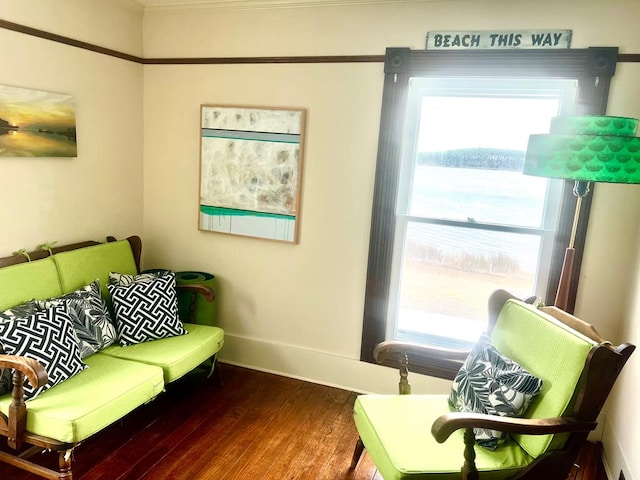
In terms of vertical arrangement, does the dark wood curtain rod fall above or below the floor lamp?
above

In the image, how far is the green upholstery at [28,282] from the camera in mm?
2266

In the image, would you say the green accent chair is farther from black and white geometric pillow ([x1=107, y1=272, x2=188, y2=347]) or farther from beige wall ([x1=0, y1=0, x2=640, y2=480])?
black and white geometric pillow ([x1=107, y1=272, x2=188, y2=347])

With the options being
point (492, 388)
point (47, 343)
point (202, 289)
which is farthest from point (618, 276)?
point (47, 343)

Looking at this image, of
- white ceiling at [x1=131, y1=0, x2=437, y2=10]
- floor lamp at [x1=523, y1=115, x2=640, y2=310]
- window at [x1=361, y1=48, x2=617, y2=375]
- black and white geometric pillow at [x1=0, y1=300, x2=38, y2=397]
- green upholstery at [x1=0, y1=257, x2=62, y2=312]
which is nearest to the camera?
floor lamp at [x1=523, y1=115, x2=640, y2=310]

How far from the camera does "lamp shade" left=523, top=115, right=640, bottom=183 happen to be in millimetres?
1831

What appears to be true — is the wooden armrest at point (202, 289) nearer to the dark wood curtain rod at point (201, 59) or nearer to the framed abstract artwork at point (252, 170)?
the framed abstract artwork at point (252, 170)

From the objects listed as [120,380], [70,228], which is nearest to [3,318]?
[120,380]

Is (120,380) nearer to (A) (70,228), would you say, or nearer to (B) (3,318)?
(B) (3,318)

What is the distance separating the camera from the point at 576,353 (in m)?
1.75

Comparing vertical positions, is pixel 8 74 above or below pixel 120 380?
above

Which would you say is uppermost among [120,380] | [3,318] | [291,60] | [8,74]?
[291,60]

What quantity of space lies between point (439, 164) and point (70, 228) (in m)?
2.23

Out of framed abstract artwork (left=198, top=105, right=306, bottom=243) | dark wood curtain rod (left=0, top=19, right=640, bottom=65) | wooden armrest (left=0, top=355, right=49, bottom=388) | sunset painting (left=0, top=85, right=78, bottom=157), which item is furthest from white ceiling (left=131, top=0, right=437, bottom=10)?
wooden armrest (left=0, top=355, right=49, bottom=388)

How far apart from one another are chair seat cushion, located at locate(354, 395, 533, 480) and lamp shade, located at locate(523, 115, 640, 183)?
44.0 inches
